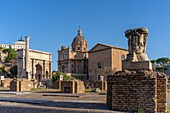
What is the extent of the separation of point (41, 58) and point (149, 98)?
71.6 meters

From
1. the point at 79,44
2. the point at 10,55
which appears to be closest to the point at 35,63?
the point at 79,44

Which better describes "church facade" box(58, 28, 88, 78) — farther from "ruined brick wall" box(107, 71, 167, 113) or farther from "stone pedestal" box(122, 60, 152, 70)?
"ruined brick wall" box(107, 71, 167, 113)

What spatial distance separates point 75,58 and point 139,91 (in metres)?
82.7

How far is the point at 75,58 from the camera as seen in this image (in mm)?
90000

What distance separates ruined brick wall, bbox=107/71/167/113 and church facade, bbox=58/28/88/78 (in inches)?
3012

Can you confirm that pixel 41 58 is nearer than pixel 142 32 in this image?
No

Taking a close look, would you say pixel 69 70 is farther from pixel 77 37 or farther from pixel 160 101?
pixel 160 101

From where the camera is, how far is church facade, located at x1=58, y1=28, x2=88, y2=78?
8894cm

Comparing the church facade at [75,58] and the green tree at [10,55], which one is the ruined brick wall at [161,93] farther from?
the green tree at [10,55]

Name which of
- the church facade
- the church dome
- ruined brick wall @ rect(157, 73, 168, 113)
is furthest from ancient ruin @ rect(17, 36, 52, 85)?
ruined brick wall @ rect(157, 73, 168, 113)

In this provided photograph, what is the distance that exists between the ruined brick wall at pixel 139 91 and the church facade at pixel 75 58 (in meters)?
76.5

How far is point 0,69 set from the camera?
316 feet

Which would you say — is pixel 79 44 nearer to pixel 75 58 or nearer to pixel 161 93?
pixel 75 58

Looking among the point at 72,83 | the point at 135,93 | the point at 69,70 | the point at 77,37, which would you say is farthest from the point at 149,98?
the point at 77,37
